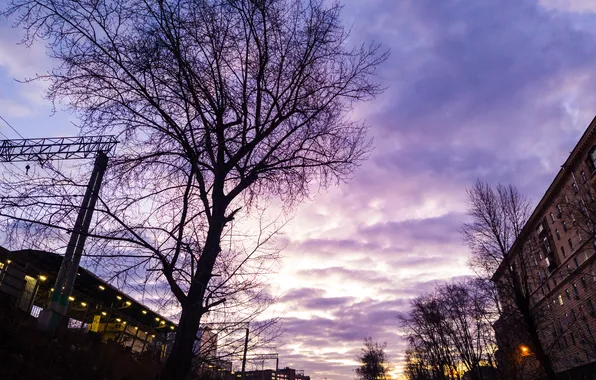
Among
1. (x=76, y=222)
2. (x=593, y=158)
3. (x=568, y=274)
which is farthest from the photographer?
(x=568, y=274)

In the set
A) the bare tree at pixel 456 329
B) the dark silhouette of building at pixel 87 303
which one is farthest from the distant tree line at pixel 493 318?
the dark silhouette of building at pixel 87 303

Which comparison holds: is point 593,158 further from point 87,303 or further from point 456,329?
point 87,303

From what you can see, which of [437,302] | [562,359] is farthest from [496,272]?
[562,359]

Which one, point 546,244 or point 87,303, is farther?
point 546,244

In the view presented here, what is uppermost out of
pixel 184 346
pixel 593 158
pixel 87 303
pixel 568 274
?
pixel 593 158

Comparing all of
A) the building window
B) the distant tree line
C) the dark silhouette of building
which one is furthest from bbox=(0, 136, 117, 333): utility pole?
the building window

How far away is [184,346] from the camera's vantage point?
172 inches

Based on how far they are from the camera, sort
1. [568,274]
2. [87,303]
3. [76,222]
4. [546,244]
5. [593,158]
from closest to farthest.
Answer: [76,222] < [87,303] < [593,158] < [568,274] < [546,244]

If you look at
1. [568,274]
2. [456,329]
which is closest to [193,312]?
[456,329]

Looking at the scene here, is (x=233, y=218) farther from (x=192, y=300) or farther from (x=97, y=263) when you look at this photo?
(x=97, y=263)

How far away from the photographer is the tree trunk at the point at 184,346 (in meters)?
4.18

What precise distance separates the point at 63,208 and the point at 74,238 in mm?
463

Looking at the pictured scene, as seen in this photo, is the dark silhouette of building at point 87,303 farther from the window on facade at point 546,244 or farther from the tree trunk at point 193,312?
the window on facade at point 546,244

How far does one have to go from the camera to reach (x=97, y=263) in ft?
13.9
